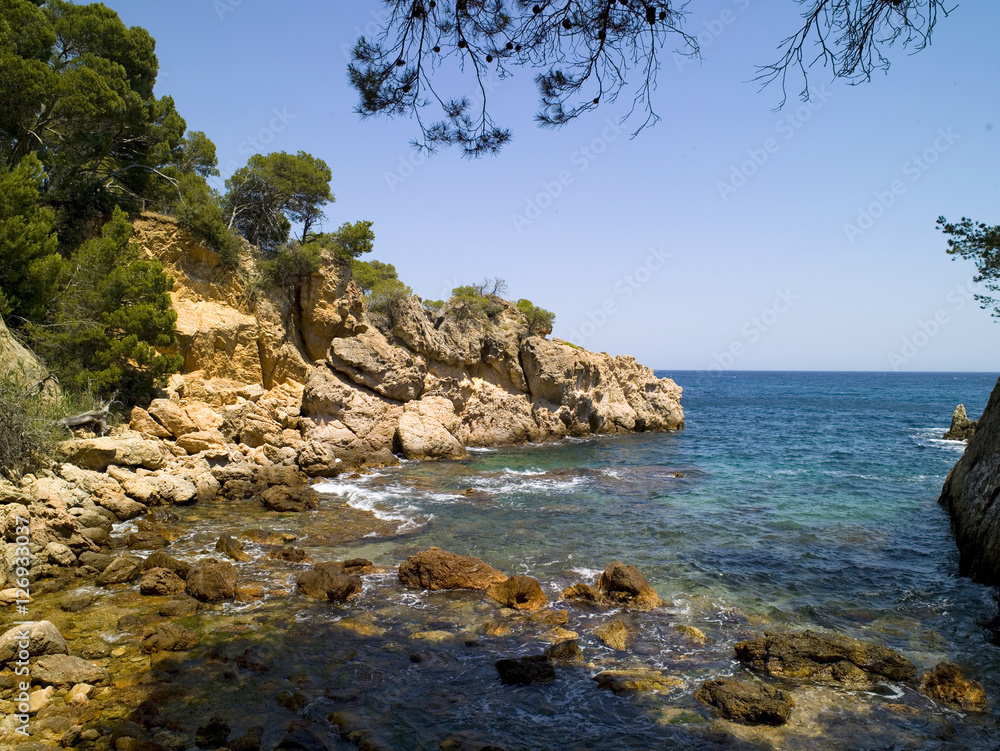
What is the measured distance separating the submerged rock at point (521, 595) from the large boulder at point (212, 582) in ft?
14.6

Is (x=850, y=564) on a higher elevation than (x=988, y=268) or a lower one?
lower

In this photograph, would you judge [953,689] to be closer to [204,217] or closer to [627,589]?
[627,589]

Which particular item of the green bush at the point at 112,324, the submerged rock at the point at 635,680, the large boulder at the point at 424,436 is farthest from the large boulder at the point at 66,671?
the large boulder at the point at 424,436

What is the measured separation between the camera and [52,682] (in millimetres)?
6438

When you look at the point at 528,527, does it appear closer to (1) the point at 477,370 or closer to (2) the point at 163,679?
(2) the point at 163,679

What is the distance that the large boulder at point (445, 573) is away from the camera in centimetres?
1062

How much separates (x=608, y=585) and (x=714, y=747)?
13.7 feet

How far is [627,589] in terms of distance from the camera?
33.1ft

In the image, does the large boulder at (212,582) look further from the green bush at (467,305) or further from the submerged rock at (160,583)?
the green bush at (467,305)

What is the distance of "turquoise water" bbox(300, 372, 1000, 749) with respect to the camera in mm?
6738

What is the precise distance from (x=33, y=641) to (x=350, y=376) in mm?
19027

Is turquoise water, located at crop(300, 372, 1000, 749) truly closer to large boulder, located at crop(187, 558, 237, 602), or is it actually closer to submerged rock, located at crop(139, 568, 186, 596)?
large boulder, located at crop(187, 558, 237, 602)

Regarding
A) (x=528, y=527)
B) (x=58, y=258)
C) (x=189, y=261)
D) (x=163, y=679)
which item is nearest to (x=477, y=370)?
(x=189, y=261)

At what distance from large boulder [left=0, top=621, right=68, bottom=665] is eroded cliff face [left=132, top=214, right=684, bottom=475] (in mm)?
10694
